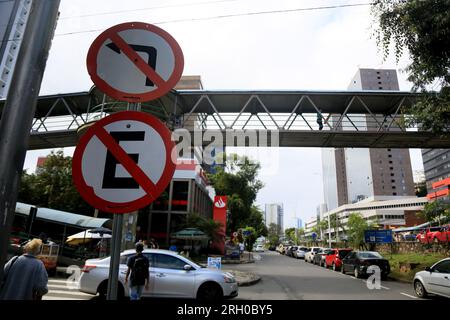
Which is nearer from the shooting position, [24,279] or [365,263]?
[24,279]

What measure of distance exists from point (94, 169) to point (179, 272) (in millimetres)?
7390

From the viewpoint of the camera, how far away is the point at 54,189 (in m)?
32.8

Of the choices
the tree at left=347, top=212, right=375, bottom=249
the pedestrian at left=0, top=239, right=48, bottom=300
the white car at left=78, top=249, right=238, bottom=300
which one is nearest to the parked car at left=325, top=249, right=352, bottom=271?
the white car at left=78, top=249, right=238, bottom=300

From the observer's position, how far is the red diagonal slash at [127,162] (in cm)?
213

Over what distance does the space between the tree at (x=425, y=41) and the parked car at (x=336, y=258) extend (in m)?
13.5

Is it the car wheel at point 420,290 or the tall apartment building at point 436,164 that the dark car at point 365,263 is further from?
the tall apartment building at point 436,164

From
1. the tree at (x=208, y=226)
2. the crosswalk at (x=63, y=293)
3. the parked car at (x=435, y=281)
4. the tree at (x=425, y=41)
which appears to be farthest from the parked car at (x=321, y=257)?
the crosswalk at (x=63, y=293)

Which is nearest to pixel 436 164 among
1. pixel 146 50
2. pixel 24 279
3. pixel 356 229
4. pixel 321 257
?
pixel 356 229

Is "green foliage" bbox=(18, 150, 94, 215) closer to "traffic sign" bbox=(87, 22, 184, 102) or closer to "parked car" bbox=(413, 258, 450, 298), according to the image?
"parked car" bbox=(413, 258, 450, 298)

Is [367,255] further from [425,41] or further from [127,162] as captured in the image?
[127,162]

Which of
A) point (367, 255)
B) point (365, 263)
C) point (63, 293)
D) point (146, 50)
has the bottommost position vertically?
point (63, 293)

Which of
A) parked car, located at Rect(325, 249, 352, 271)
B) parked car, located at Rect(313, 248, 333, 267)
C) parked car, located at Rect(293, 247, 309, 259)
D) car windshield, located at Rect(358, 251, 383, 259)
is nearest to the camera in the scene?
car windshield, located at Rect(358, 251, 383, 259)

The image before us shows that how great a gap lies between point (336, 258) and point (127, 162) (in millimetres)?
23011

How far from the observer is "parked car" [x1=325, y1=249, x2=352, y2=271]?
21859 millimetres
